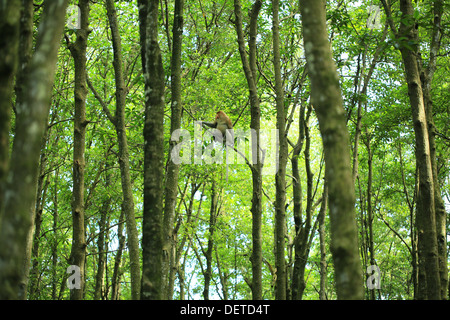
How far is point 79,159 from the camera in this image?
8.10m

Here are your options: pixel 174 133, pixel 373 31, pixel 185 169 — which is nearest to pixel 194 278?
pixel 185 169

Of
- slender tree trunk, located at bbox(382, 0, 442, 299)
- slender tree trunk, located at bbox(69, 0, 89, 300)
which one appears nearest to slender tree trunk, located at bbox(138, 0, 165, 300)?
slender tree trunk, located at bbox(382, 0, 442, 299)

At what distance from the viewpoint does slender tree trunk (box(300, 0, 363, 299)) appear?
3.43 m

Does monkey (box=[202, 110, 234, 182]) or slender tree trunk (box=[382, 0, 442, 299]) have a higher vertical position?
monkey (box=[202, 110, 234, 182])

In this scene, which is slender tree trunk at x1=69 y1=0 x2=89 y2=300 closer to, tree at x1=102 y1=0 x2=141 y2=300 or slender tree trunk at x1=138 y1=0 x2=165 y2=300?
tree at x1=102 y1=0 x2=141 y2=300

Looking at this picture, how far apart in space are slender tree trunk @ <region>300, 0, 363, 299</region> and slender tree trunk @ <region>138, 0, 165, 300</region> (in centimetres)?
173

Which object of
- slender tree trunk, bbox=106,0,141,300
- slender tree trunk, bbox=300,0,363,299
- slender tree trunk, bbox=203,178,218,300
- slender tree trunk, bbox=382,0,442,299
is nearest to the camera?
slender tree trunk, bbox=300,0,363,299

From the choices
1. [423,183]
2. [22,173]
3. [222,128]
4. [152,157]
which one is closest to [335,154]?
[152,157]

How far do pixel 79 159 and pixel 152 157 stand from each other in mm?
3818

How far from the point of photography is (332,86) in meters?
3.68

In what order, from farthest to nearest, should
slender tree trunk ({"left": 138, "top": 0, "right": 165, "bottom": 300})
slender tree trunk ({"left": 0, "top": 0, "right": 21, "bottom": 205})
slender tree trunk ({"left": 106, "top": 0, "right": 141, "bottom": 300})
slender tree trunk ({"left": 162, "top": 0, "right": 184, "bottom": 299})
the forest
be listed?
slender tree trunk ({"left": 106, "top": 0, "right": 141, "bottom": 300})
slender tree trunk ({"left": 162, "top": 0, "right": 184, "bottom": 299})
slender tree trunk ({"left": 138, "top": 0, "right": 165, "bottom": 300})
the forest
slender tree trunk ({"left": 0, "top": 0, "right": 21, "bottom": 205})
